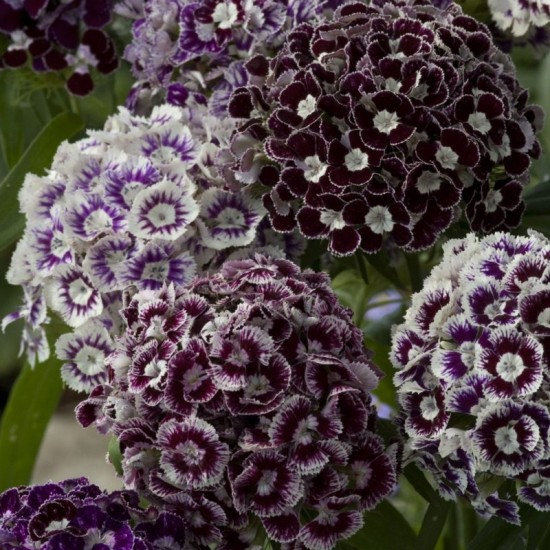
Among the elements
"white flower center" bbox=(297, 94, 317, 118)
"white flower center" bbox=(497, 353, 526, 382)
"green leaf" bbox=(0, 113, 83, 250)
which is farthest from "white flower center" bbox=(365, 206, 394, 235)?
"green leaf" bbox=(0, 113, 83, 250)

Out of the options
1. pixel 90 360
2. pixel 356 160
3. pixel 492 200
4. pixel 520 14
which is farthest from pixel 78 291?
pixel 520 14

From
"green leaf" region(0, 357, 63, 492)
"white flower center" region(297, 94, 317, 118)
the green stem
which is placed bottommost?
"green leaf" region(0, 357, 63, 492)

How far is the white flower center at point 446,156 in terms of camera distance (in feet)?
3.43

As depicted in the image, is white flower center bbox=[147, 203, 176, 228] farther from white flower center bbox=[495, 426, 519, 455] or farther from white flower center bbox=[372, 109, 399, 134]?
white flower center bbox=[495, 426, 519, 455]

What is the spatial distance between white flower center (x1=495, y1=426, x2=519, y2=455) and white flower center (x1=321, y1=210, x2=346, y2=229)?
0.89 ft

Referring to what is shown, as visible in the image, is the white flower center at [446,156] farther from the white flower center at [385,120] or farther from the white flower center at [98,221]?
the white flower center at [98,221]

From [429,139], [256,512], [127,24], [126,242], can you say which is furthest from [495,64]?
[127,24]

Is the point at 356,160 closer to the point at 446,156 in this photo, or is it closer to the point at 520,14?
the point at 446,156

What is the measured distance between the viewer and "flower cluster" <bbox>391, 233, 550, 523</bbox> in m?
0.86

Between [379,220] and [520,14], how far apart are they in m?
0.32

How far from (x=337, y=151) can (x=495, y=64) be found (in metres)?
0.19

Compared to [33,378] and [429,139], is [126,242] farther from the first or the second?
[33,378]

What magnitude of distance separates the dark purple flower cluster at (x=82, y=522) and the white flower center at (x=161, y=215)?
0.26 meters

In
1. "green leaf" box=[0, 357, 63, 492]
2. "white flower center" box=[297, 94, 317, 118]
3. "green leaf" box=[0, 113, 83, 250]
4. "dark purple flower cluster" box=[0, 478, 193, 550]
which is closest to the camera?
"dark purple flower cluster" box=[0, 478, 193, 550]
